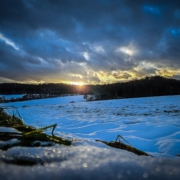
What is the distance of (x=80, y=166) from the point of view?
758mm

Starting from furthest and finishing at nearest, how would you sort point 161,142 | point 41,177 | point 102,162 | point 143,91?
point 143,91 < point 161,142 < point 102,162 < point 41,177

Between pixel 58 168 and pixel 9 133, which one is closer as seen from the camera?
pixel 58 168

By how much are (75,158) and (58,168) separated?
0.49ft

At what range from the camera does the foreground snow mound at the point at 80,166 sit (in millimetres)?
680

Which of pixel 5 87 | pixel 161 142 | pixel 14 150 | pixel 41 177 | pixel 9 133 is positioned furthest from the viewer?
pixel 5 87

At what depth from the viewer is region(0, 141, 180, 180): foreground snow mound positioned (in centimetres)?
68

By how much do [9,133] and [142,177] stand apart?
1155 mm

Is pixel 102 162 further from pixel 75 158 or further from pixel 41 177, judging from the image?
pixel 41 177

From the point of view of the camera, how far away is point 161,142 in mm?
5047

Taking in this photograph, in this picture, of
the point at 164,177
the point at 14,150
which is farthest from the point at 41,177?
the point at 164,177

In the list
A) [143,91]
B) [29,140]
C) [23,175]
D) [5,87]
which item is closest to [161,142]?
[29,140]

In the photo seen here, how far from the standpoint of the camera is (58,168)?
74cm

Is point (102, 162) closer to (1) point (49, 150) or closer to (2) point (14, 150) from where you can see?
(1) point (49, 150)

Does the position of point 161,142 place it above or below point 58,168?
below
